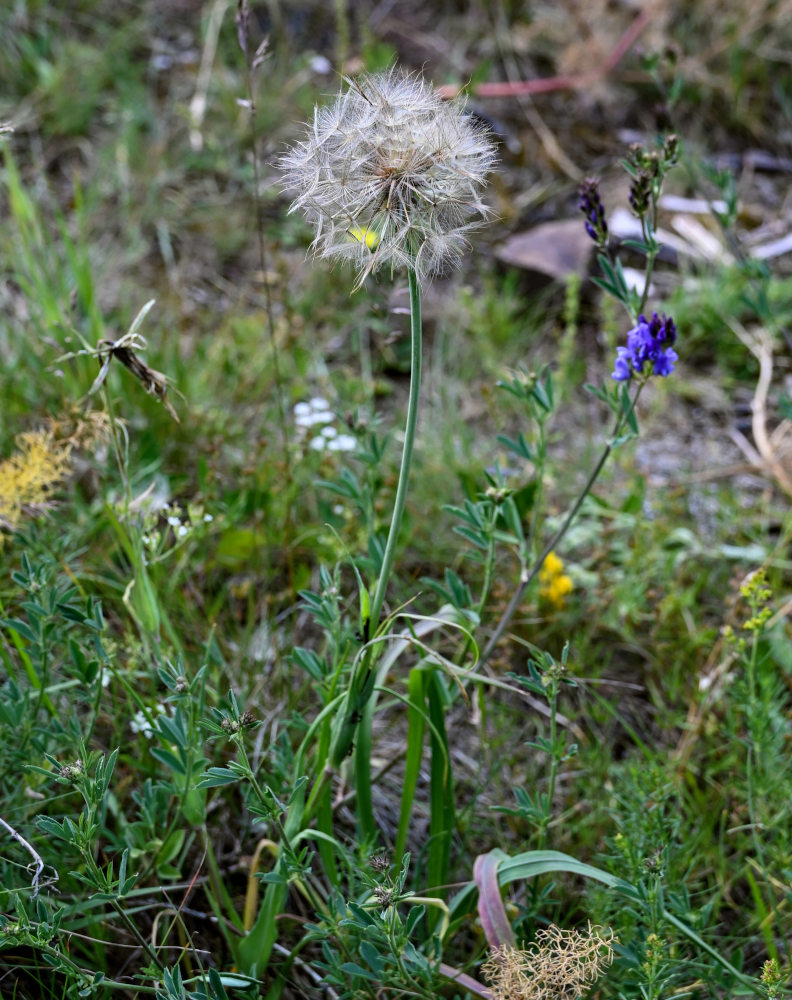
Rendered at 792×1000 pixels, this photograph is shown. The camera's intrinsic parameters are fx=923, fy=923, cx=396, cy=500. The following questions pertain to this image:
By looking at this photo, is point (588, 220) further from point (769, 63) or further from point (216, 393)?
point (769, 63)

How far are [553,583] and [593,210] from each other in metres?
1.02

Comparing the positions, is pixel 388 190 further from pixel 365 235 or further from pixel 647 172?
pixel 647 172

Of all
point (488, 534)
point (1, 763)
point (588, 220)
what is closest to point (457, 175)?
point (588, 220)

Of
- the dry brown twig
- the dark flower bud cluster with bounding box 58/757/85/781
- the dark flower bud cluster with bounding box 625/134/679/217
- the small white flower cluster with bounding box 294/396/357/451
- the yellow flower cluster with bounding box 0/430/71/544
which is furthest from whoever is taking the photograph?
the dry brown twig

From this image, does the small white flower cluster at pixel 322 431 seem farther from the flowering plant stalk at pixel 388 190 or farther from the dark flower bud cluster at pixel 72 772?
the dark flower bud cluster at pixel 72 772

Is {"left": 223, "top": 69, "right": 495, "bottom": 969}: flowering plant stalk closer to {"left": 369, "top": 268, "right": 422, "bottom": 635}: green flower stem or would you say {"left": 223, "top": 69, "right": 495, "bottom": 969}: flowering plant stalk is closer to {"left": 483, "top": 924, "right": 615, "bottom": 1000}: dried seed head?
{"left": 369, "top": 268, "right": 422, "bottom": 635}: green flower stem

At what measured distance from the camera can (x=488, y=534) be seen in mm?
1656

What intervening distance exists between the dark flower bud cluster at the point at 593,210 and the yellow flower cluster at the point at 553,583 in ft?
2.99

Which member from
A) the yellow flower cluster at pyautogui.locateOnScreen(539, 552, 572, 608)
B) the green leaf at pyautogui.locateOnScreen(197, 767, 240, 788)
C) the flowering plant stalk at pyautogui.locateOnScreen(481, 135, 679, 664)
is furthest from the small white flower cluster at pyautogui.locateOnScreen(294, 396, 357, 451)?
the green leaf at pyautogui.locateOnScreen(197, 767, 240, 788)

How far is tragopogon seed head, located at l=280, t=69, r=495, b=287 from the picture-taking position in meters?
1.28

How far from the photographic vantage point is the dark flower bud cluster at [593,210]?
5.40 feet

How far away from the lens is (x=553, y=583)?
2371mm

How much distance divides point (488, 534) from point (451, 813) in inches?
19.7

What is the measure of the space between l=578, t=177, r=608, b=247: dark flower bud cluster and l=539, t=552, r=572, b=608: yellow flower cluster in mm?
911
